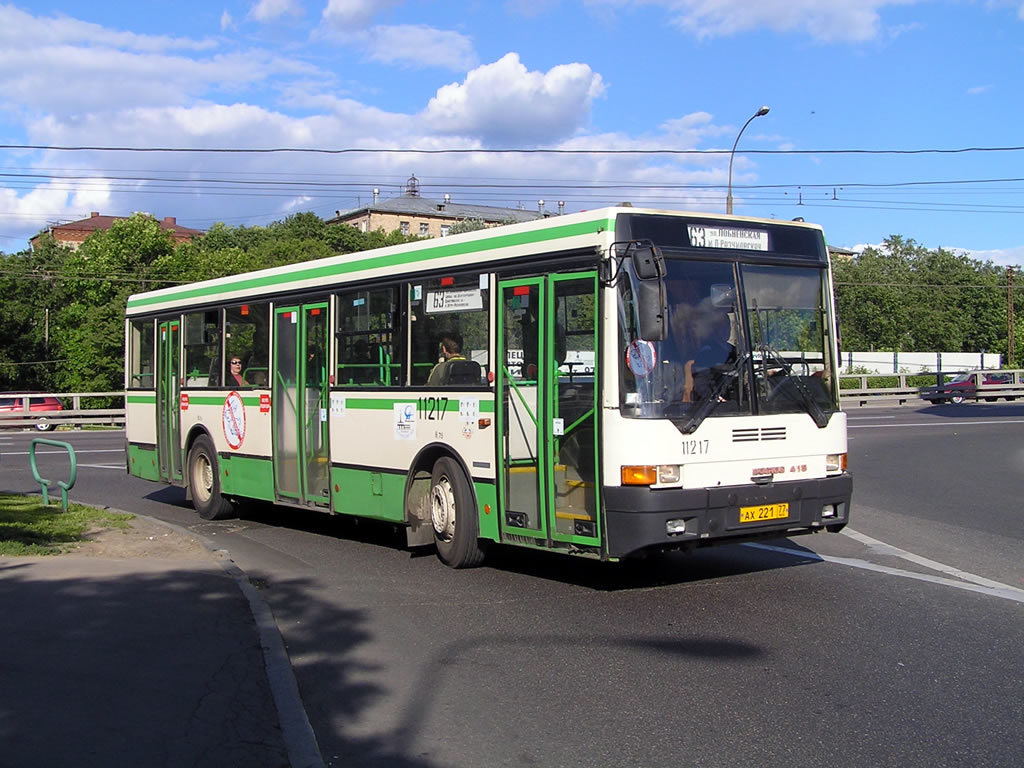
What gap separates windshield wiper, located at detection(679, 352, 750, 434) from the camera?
826 centimetres

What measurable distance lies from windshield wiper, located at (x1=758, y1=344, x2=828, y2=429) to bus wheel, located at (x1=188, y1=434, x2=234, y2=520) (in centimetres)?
859

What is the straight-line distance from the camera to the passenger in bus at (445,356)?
398 inches

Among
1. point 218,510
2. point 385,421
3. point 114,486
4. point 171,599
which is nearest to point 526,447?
point 385,421

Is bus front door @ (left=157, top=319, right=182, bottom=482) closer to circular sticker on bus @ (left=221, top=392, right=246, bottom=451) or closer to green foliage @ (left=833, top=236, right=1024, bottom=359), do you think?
circular sticker on bus @ (left=221, top=392, right=246, bottom=451)

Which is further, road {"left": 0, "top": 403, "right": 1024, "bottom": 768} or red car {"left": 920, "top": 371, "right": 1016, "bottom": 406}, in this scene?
red car {"left": 920, "top": 371, "right": 1016, "bottom": 406}

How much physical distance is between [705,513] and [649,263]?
1978 millimetres

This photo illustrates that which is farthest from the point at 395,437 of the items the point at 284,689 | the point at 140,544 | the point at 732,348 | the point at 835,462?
the point at 284,689

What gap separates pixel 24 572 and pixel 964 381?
48292 millimetres

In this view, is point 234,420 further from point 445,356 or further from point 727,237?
→ point 727,237

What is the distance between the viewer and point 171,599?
27.6ft

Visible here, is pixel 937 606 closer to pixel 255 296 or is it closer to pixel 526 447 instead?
pixel 526 447

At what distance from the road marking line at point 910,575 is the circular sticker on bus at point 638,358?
332 centimetres

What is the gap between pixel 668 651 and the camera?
23.3 feet

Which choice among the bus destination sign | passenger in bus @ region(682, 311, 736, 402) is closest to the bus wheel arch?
passenger in bus @ region(682, 311, 736, 402)
